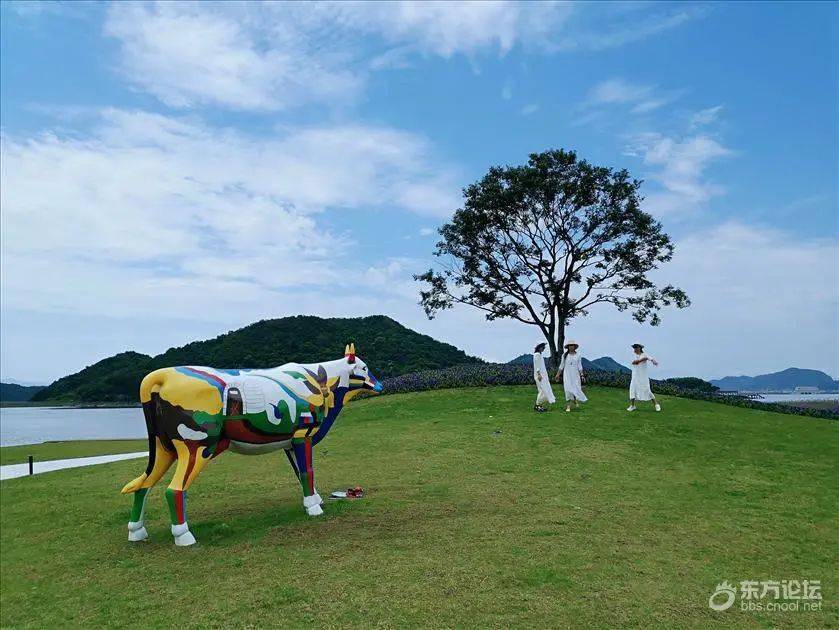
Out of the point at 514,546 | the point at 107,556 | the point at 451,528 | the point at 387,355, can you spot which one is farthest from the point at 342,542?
the point at 387,355

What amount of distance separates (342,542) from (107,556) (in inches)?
115

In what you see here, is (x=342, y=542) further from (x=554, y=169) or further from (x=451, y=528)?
(x=554, y=169)

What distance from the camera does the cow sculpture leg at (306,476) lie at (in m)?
8.38

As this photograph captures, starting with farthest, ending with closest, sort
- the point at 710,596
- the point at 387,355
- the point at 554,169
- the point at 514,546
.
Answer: the point at 387,355, the point at 554,169, the point at 514,546, the point at 710,596

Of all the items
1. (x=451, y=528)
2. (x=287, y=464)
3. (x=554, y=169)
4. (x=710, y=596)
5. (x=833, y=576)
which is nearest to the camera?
(x=710, y=596)

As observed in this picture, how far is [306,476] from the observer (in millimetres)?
8391

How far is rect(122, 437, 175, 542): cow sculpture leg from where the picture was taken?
7652mm

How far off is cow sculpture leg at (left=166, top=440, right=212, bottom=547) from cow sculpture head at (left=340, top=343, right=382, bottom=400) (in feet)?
8.40

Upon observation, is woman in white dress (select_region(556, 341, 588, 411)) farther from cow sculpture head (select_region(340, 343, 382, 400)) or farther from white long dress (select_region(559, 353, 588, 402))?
cow sculpture head (select_region(340, 343, 382, 400))

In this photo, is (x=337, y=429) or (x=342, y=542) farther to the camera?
(x=337, y=429)

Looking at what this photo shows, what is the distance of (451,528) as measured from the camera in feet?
24.7

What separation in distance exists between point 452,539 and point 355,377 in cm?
324

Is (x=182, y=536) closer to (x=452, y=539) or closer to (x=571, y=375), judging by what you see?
(x=452, y=539)

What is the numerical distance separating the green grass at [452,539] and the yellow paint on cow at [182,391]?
5.73ft
